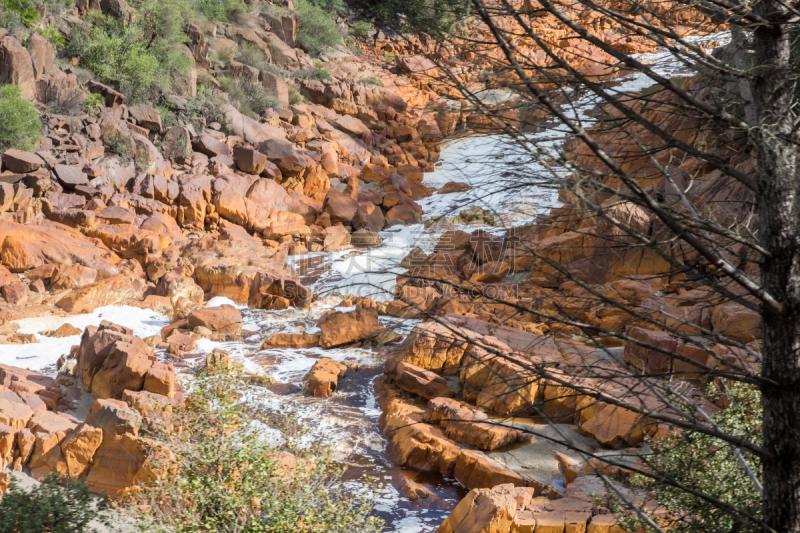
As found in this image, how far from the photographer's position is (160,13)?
1988 centimetres

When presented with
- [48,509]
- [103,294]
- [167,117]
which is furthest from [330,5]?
[48,509]

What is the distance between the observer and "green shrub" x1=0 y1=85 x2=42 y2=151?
43.2 feet

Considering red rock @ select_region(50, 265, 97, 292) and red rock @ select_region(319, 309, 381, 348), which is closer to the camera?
red rock @ select_region(319, 309, 381, 348)

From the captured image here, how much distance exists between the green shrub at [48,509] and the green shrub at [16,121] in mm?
12013

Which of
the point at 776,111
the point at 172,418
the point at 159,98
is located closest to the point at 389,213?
the point at 159,98

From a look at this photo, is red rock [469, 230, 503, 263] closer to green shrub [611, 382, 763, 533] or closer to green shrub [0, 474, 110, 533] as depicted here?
green shrub [611, 382, 763, 533]

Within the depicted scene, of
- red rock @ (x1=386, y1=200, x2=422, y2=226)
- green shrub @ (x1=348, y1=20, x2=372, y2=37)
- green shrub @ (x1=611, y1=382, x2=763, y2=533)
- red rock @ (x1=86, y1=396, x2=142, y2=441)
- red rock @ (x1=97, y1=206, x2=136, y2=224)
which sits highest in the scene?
green shrub @ (x1=348, y1=20, x2=372, y2=37)

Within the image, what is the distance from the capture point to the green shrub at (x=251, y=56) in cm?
2451

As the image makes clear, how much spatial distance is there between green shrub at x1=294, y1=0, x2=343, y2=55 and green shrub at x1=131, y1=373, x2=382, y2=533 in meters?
26.8

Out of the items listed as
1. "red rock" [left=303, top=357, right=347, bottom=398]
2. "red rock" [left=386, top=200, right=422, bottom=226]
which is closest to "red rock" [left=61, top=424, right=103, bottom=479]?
"red rock" [left=303, top=357, right=347, bottom=398]

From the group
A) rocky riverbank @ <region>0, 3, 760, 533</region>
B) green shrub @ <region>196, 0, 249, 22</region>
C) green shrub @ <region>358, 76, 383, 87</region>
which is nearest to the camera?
rocky riverbank @ <region>0, 3, 760, 533</region>

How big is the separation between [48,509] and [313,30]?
28.8 metres

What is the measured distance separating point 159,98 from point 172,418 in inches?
634

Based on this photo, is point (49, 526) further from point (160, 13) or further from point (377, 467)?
point (160, 13)
